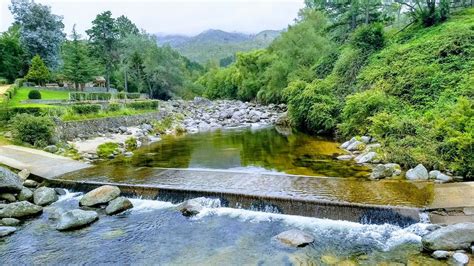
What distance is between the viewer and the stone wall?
22.7 meters

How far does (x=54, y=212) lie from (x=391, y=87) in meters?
19.4

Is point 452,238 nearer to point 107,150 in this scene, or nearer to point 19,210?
point 19,210

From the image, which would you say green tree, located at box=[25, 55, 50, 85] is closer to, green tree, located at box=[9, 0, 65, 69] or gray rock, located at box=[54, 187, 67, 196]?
green tree, located at box=[9, 0, 65, 69]

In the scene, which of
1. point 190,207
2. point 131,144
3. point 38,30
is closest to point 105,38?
point 38,30

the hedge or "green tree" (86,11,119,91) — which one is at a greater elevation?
"green tree" (86,11,119,91)

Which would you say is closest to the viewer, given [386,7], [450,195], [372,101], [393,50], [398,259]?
[398,259]

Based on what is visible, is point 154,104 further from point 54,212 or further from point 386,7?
point 386,7

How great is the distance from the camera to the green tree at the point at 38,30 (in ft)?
159

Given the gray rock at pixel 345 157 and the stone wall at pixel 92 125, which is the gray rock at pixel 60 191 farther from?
the gray rock at pixel 345 157

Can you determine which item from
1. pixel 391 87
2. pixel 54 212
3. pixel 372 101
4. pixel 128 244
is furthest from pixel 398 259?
pixel 391 87

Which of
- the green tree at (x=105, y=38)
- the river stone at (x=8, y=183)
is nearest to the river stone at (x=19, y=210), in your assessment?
the river stone at (x=8, y=183)

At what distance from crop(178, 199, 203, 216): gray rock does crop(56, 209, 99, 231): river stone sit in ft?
8.98

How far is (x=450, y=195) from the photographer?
10211 mm

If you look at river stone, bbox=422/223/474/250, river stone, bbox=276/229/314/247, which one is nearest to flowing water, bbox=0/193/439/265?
river stone, bbox=276/229/314/247
